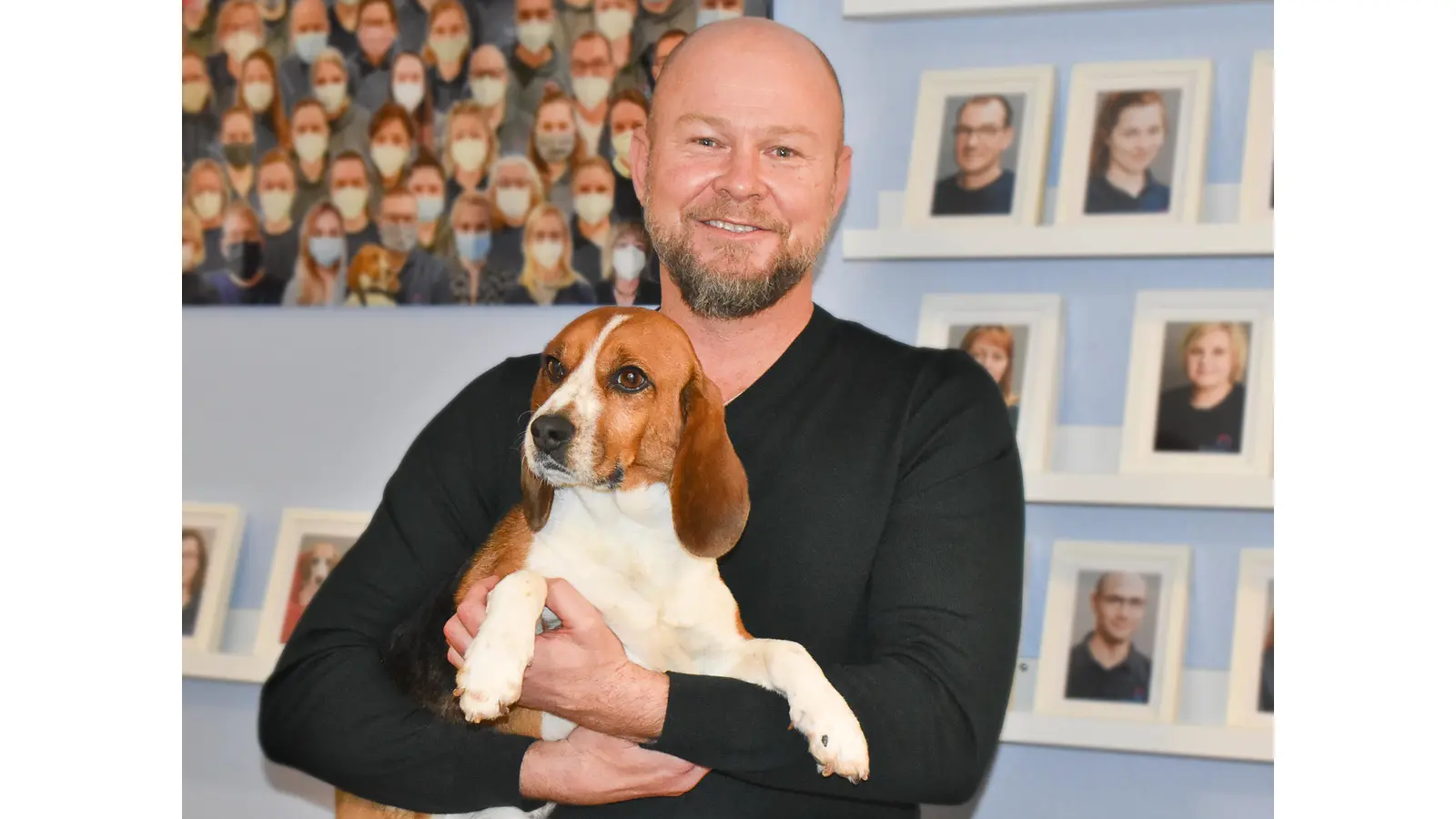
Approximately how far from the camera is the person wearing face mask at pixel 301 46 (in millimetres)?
3268

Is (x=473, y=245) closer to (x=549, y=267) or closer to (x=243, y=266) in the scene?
(x=549, y=267)

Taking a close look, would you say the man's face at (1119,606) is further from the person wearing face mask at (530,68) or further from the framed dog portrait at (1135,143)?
the person wearing face mask at (530,68)

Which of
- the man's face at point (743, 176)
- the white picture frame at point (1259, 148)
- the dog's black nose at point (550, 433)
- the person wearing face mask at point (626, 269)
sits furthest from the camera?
the person wearing face mask at point (626, 269)

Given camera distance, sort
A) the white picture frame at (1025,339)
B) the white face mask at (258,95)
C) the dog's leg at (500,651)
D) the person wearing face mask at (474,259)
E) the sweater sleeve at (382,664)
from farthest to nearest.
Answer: the white face mask at (258,95), the person wearing face mask at (474,259), the white picture frame at (1025,339), the sweater sleeve at (382,664), the dog's leg at (500,651)

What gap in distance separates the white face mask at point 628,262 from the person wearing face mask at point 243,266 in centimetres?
93

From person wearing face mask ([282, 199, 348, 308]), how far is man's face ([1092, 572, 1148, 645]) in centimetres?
192

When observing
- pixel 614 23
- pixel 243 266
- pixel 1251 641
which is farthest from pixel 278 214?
pixel 1251 641

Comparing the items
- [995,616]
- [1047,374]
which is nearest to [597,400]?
[995,616]

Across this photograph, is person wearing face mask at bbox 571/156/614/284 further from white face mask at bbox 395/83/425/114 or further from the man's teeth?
the man's teeth

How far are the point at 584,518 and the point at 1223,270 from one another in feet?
5.22

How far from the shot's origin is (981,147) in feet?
9.02

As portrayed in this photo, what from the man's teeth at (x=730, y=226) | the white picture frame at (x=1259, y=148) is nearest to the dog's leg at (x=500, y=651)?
the man's teeth at (x=730, y=226)
